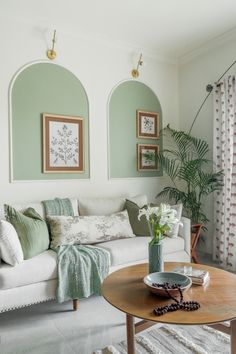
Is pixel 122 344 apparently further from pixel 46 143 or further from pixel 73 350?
pixel 46 143

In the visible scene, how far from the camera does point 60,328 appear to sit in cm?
205

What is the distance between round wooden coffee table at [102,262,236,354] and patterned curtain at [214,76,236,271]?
5.11 feet

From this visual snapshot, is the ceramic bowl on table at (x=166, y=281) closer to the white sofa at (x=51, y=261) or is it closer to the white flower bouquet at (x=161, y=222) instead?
the white flower bouquet at (x=161, y=222)

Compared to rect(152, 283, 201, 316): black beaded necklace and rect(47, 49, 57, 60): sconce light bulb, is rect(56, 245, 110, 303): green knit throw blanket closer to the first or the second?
rect(152, 283, 201, 316): black beaded necklace

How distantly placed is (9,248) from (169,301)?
1.28 m

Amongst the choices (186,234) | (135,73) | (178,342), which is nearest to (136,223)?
(186,234)

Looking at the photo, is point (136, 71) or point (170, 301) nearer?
point (170, 301)

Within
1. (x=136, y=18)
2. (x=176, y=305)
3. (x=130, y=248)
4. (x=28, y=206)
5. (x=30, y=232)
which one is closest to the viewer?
(x=176, y=305)

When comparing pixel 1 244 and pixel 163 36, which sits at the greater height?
pixel 163 36

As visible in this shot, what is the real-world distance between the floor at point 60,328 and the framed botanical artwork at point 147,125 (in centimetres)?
223

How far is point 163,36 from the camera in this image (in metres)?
3.40

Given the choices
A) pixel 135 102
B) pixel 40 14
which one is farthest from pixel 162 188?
pixel 40 14

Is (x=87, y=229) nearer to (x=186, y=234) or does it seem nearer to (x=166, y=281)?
(x=186, y=234)

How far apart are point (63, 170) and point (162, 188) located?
4.98 ft
